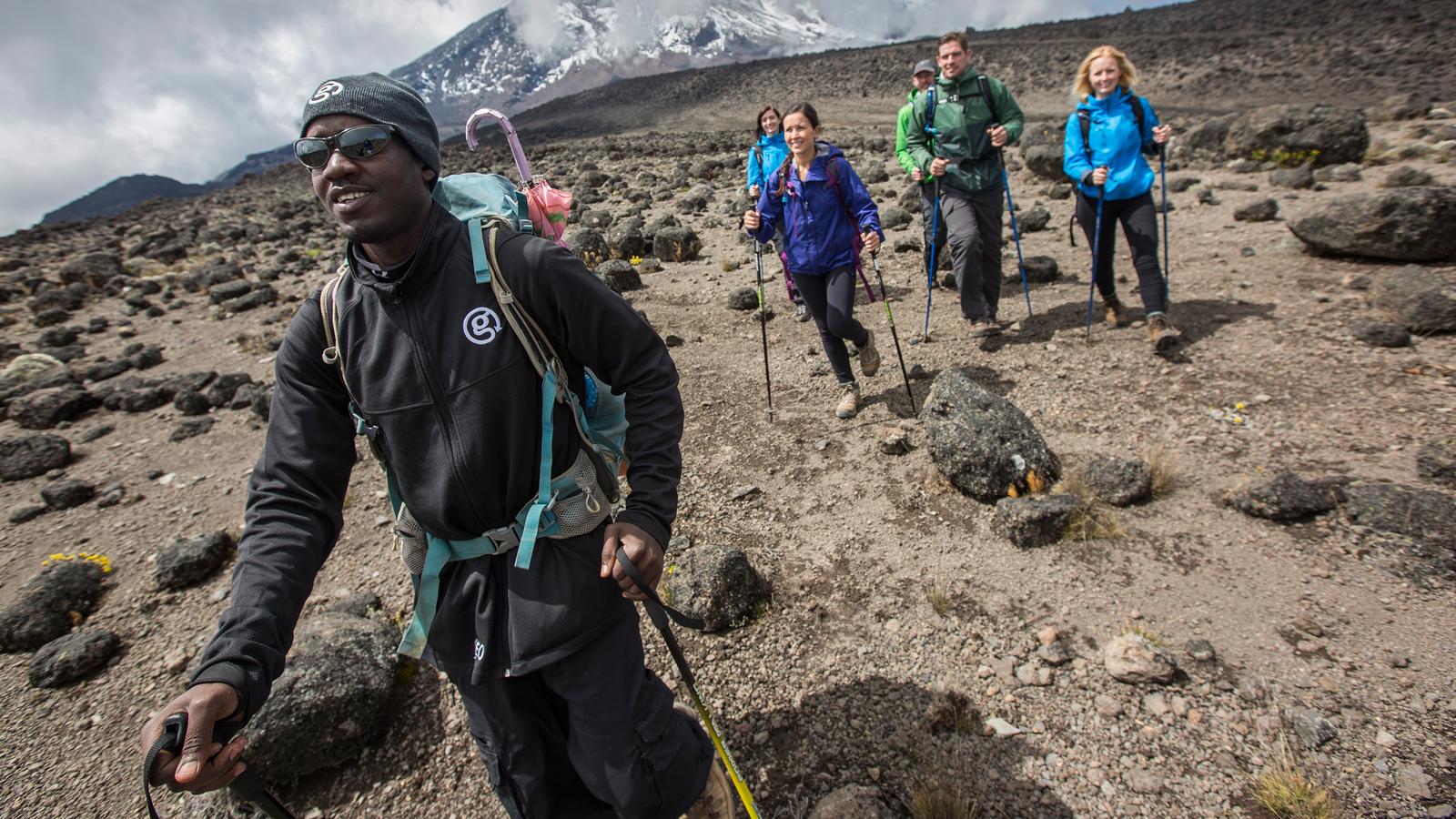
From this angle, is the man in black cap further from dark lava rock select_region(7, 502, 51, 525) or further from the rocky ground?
dark lava rock select_region(7, 502, 51, 525)

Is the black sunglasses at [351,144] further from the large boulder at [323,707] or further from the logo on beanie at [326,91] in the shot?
the large boulder at [323,707]

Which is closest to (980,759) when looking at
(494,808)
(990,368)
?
(494,808)

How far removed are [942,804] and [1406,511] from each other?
292cm

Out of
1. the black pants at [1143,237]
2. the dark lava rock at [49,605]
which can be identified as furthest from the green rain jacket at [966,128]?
the dark lava rock at [49,605]

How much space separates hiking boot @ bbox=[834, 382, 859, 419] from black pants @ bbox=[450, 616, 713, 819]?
375 cm

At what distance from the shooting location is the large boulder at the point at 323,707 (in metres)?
2.99

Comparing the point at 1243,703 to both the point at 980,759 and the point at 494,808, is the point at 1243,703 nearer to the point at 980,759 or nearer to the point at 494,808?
the point at 980,759

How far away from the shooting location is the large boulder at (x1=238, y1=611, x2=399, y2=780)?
2994mm

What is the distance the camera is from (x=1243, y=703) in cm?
270

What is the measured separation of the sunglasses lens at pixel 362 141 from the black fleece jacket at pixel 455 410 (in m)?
0.21

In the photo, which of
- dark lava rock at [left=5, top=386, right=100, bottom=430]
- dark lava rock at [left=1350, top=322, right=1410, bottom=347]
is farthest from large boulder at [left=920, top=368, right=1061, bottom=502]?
dark lava rock at [left=5, top=386, right=100, bottom=430]

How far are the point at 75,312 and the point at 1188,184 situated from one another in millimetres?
22550

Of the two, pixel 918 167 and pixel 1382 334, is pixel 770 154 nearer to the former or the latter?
pixel 918 167

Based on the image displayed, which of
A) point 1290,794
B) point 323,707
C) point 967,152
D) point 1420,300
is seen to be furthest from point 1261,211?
point 323,707
